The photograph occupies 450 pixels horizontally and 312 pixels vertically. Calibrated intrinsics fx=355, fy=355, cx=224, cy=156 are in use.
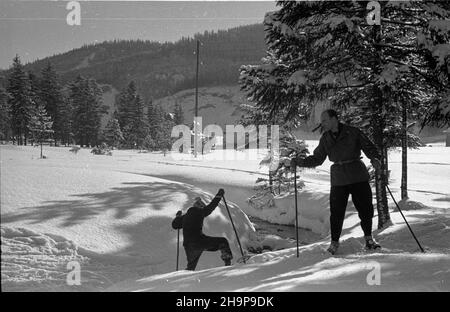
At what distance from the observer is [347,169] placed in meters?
5.34

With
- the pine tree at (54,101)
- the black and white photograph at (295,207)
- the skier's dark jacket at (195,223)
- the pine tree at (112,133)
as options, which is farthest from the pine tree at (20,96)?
the skier's dark jacket at (195,223)

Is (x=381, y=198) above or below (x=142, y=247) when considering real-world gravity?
above

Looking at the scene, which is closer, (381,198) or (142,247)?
(142,247)

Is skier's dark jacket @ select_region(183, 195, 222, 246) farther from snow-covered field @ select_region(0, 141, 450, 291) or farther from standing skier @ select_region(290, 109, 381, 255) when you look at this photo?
standing skier @ select_region(290, 109, 381, 255)

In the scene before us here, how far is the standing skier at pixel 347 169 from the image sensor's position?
5.34m

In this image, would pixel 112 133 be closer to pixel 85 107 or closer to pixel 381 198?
pixel 85 107

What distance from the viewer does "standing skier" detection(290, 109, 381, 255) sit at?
5.34 m

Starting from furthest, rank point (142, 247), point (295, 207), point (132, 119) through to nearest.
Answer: point (132, 119) < point (295, 207) < point (142, 247)

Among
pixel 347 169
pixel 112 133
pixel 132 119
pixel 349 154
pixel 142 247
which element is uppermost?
pixel 132 119

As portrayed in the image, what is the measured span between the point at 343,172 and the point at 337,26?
3.16 m

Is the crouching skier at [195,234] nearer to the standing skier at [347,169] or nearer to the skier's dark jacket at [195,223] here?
the skier's dark jacket at [195,223]

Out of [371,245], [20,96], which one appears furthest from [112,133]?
[371,245]

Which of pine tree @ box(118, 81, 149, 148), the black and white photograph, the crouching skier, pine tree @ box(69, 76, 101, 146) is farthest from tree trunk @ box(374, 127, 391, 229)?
pine tree @ box(118, 81, 149, 148)
